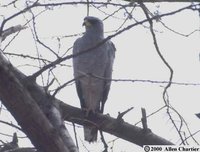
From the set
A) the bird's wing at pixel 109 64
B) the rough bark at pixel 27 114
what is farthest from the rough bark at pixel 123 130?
the bird's wing at pixel 109 64

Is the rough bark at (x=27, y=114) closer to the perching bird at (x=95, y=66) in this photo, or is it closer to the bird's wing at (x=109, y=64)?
the perching bird at (x=95, y=66)

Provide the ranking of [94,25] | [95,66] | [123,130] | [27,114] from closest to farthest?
[27,114] < [123,130] < [95,66] < [94,25]

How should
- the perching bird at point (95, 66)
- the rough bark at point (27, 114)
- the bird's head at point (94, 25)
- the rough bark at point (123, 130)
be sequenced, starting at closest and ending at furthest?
1. the rough bark at point (27, 114)
2. the rough bark at point (123, 130)
3. the perching bird at point (95, 66)
4. the bird's head at point (94, 25)

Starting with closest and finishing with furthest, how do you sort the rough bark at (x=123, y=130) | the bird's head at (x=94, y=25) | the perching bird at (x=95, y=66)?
the rough bark at (x=123, y=130)
the perching bird at (x=95, y=66)
the bird's head at (x=94, y=25)

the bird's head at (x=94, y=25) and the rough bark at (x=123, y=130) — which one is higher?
the bird's head at (x=94, y=25)

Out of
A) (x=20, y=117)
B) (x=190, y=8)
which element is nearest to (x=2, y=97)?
(x=20, y=117)

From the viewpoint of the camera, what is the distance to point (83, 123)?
10.6ft

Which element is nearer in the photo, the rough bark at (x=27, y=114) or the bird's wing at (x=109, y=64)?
the rough bark at (x=27, y=114)

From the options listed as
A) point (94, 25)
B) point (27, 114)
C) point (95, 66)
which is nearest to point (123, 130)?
point (27, 114)

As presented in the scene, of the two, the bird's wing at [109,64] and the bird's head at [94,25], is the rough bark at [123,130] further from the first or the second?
the bird's head at [94,25]

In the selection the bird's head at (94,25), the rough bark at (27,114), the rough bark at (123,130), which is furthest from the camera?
the bird's head at (94,25)

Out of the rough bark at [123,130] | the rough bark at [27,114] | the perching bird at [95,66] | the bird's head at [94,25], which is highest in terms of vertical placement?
the bird's head at [94,25]

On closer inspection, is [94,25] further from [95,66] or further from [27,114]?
[27,114]

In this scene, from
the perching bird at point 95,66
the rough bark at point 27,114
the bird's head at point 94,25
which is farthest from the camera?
the bird's head at point 94,25
